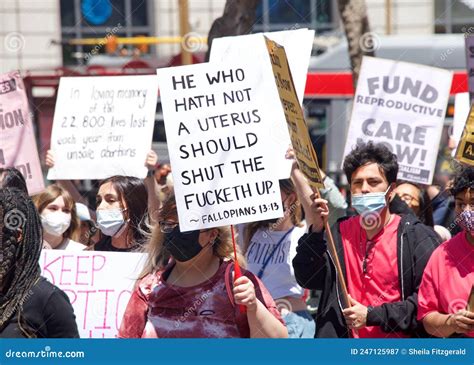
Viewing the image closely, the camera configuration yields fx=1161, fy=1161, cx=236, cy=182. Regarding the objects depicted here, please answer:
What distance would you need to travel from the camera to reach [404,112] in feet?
22.1

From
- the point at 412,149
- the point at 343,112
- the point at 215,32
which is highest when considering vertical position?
the point at 215,32

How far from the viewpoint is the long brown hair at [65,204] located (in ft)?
20.0

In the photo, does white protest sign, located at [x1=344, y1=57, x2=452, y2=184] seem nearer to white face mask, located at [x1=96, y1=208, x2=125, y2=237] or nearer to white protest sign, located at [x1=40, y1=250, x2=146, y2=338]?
white face mask, located at [x1=96, y1=208, x2=125, y2=237]

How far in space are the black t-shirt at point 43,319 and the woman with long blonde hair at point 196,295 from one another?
0.30m

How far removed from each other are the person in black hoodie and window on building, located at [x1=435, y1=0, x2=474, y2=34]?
55.8ft

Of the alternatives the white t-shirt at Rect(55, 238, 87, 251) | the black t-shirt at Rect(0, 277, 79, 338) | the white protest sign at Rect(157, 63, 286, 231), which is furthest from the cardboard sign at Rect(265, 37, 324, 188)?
the white t-shirt at Rect(55, 238, 87, 251)

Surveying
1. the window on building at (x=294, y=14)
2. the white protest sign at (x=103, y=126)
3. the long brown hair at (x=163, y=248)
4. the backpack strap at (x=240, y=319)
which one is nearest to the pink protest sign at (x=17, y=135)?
the white protest sign at (x=103, y=126)

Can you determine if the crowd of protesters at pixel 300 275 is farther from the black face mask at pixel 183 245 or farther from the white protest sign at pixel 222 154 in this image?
the white protest sign at pixel 222 154

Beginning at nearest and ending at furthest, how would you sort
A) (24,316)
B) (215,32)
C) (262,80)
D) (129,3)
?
(24,316)
(262,80)
(215,32)
(129,3)
